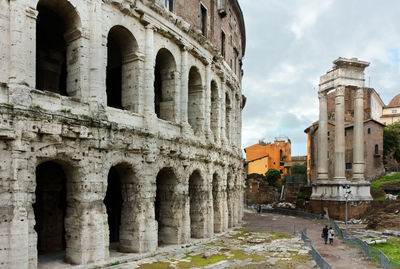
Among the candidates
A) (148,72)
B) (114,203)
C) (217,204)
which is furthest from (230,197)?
(148,72)

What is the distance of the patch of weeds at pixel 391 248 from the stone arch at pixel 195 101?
10277 mm

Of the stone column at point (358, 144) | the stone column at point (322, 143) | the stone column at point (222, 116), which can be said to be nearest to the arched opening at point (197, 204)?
the stone column at point (222, 116)

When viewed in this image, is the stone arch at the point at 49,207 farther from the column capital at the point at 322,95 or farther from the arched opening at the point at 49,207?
the column capital at the point at 322,95

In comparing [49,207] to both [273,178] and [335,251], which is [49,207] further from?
[273,178]

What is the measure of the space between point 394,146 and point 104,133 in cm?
4277

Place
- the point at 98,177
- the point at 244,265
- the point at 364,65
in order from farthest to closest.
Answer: the point at 364,65 < the point at 244,265 < the point at 98,177

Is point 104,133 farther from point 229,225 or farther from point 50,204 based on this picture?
point 229,225

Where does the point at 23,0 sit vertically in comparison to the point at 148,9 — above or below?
below

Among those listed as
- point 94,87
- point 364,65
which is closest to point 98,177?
point 94,87

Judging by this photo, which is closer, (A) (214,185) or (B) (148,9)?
(B) (148,9)

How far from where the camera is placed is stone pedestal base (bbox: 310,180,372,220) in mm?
30328

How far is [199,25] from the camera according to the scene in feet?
69.5

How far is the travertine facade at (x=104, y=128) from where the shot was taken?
36.1ft

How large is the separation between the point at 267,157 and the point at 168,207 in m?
50.1
